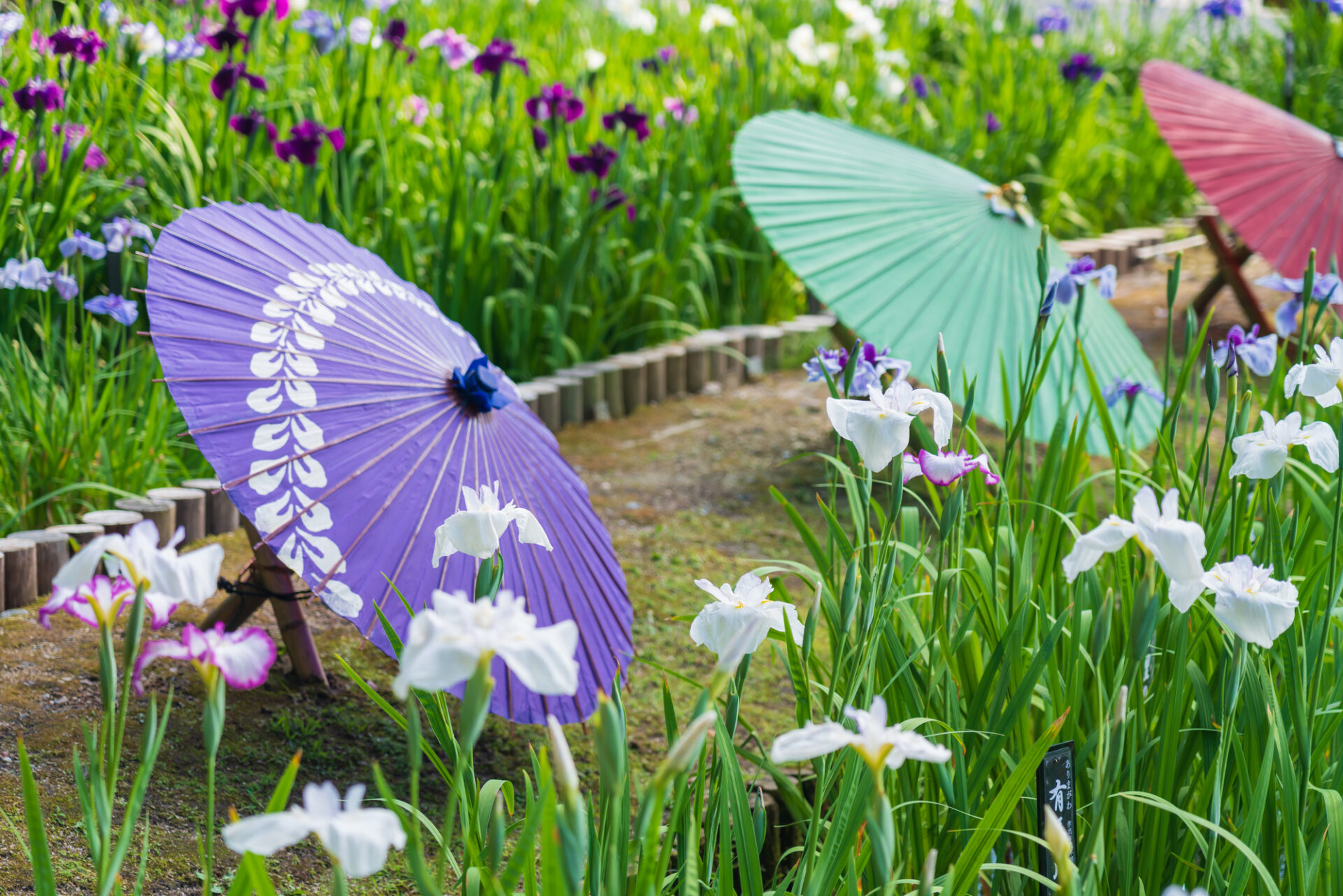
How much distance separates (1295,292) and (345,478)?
175 cm

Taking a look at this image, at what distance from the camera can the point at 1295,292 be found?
216cm

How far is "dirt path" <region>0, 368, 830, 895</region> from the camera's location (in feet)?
5.44

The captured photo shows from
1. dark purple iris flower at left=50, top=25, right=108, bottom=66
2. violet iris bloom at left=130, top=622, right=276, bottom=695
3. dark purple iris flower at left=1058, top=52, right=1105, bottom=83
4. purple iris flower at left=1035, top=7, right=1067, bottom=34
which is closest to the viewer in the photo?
violet iris bloom at left=130, top=622, right=276, bottom=695

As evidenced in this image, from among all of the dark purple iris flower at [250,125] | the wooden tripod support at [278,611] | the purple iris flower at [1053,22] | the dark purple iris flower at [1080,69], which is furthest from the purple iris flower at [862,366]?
the purple iris flower at [1053,22]

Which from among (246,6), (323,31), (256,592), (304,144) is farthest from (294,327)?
(323,31)

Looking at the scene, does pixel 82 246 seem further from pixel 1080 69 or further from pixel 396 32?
pixel 1080 69

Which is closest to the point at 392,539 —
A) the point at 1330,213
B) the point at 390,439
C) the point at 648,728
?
the point at 390,439

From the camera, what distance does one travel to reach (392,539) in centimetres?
151

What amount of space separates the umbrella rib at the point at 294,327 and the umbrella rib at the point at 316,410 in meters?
0.05

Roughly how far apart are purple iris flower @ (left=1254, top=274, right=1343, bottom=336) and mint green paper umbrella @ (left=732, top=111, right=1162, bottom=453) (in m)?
0.33

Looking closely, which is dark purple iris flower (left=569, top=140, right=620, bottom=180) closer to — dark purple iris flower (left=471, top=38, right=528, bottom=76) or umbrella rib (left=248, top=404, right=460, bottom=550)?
dark purple iris flower (left=471, top=38, right=528, bottom=76)

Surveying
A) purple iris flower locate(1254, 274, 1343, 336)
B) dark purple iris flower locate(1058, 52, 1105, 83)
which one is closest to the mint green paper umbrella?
purple iris flower locate(1254, 274, 1343, 336)

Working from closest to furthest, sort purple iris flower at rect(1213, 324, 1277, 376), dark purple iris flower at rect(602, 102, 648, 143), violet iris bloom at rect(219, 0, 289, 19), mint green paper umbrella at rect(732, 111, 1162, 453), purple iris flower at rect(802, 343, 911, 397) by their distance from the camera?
purple iris flower at rect(802, 343, 911, 397), purple iris flower at rect(1213, 324, 1277, 376), mint green paper umbrella at rect(732, 111, 1162, 453), violet iris bloom at rect(219, 0, 289, 19), dark purple iris flower at rect(602, 102, 648, 143)

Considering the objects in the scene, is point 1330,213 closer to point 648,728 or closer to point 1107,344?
point 1107,344
